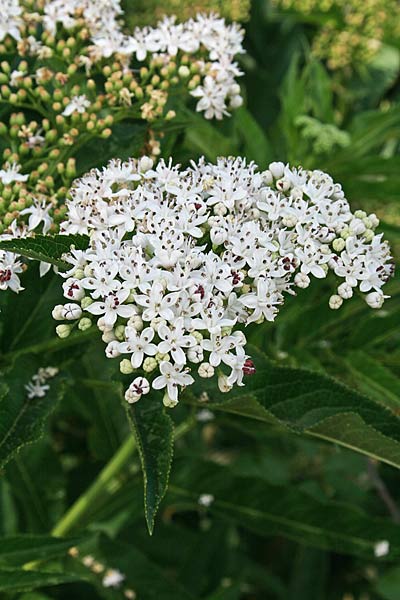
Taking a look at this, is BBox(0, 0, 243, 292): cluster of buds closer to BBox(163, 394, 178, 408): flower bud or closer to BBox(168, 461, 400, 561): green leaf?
BBox(163, 394, 178, 408): flower bud

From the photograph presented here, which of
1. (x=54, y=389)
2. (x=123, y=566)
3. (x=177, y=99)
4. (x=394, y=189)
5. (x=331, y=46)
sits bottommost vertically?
(x=123, y=566)

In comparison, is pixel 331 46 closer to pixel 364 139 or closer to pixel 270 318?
pixel 364 139

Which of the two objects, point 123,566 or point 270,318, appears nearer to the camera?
point 270,318

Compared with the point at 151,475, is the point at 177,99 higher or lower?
higher

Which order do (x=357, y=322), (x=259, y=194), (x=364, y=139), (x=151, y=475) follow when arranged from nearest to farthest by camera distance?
1. (x=151, y=475)
2. (x=259, y=194)
3. (x=357, y=322)
4. (x=364, y=139)

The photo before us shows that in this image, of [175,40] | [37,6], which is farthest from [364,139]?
[37,6]

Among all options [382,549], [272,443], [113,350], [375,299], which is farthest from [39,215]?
[272,443]

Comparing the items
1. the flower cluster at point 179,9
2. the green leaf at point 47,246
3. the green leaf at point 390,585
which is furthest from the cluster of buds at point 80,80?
the green leaf at point 390,585
